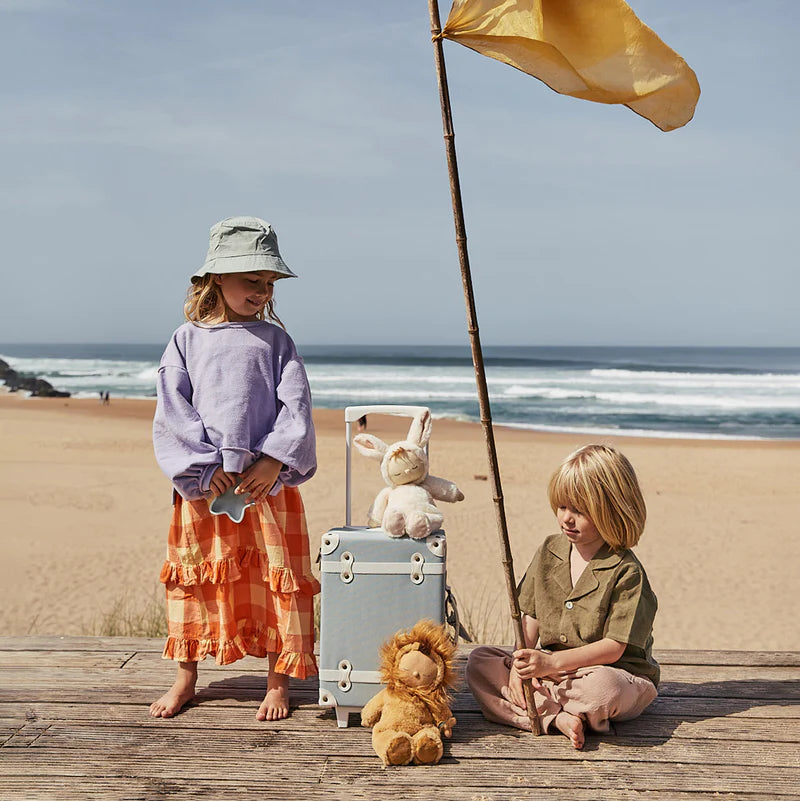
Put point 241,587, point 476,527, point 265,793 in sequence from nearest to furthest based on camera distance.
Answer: point 265,793
point 241,587
point 476,527

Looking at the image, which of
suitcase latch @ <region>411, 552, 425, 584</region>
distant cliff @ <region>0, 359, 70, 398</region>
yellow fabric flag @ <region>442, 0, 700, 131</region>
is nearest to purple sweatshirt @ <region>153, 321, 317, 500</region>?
suitcase latch @ <region>411, 552, 425, 584</region>

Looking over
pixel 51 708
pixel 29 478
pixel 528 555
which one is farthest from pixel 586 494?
pixel 29 478

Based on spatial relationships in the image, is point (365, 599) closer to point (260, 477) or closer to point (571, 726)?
point (260, 477)

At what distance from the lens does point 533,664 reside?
2.92 meters

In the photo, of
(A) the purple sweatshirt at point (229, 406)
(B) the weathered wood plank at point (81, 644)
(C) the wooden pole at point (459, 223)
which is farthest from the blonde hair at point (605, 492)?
(B) the weathered wood plank at point (81, 644)

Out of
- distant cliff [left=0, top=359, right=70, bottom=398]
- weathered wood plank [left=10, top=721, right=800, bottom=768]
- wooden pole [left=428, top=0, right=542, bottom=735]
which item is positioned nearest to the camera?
wooden pole [left=428, top=0, right=542, bottom=735]

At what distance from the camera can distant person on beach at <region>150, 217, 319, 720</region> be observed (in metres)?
3.15

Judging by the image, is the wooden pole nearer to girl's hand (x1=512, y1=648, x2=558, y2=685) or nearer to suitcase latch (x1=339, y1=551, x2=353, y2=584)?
girl's hand (x1=512, y1=648, x2=558, y2=685)

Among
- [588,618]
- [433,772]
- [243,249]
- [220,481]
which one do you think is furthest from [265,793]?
[243,249]

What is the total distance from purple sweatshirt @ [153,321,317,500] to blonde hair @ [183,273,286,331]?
5 centimetres

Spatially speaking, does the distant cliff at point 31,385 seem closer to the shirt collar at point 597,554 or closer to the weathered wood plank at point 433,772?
the weathered wood plank at point 433,772

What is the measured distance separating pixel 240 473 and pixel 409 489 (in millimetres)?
589

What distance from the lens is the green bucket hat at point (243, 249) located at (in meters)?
3.14

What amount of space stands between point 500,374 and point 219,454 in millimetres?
36176
